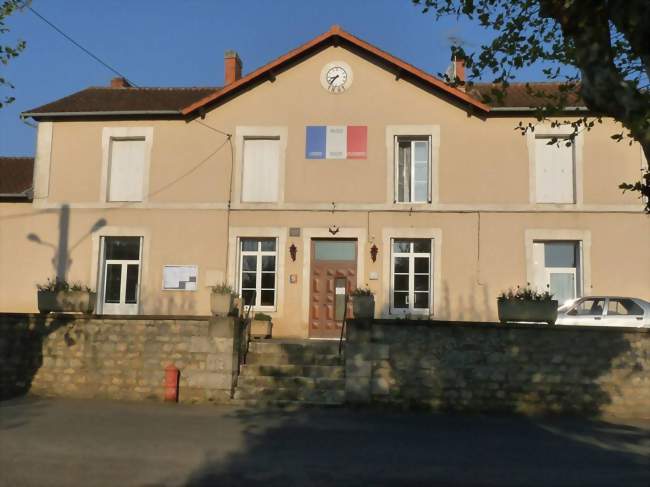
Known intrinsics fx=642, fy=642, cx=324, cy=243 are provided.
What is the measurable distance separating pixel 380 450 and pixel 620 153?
10837 millimetres

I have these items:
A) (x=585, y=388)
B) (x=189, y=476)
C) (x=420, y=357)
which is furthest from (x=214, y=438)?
(x=585, y=388)

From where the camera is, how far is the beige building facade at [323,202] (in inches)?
606

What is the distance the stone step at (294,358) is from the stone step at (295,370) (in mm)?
178

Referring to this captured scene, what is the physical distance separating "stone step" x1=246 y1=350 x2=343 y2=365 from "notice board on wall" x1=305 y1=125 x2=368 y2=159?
5713mm

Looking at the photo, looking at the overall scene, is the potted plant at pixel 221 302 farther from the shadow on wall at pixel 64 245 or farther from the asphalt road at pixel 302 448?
the shadow on wall at pixel 64 245

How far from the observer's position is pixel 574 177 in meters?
15.6

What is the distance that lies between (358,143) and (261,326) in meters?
5.13

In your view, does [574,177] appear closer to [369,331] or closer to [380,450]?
[369,331]

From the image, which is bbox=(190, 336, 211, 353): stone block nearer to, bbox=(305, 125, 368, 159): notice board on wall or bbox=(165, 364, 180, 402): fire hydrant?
bbox=(165, 364, 180, 402): fire hydrant

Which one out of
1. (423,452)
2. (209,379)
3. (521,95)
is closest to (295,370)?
(209,379)

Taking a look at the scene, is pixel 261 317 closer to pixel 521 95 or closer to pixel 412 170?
pixel 412 170

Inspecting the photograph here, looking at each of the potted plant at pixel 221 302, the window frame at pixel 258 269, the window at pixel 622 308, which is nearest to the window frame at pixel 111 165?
the window frame at pixel 258 269

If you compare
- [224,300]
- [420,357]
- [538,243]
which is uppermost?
[538,243]

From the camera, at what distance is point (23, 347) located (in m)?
12.3
